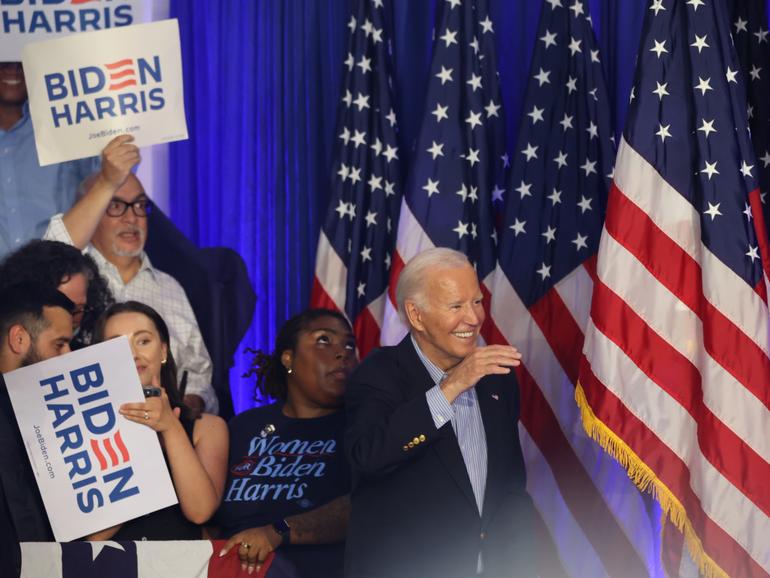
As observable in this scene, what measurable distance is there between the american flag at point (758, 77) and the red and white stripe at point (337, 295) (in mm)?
1573

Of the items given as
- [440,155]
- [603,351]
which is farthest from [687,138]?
[440,155]

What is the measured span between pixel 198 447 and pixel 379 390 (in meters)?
0.99

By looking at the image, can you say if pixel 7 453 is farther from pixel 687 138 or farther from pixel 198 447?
pixel 687 138

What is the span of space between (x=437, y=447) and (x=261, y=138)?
233 centimetres

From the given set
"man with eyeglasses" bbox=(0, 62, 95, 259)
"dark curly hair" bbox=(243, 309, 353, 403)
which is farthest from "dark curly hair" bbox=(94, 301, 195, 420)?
"man with eyeglasses" bbox=(0, 62, 95, 259)

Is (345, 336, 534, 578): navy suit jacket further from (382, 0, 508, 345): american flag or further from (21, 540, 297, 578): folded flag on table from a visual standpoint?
(382, 0, 508, 345): american flag

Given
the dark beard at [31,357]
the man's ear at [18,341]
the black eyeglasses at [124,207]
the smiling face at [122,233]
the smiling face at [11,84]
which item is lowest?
the dark beard at [31,357]

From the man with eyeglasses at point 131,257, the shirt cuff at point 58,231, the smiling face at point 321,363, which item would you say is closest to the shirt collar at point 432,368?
the smiling face at point 321,363

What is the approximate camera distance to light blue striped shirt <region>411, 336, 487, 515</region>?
3.14 meters

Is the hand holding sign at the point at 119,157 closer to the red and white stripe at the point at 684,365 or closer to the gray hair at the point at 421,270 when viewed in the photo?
the gray hair at the point at 421,270

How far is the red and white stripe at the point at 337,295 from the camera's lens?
4684 mm

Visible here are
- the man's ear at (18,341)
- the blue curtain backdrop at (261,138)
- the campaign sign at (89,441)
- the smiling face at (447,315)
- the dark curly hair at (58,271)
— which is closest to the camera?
the smiling face at (447,315)

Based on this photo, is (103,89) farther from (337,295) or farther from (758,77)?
(758,77)

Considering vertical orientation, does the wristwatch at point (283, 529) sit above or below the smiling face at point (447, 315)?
below
